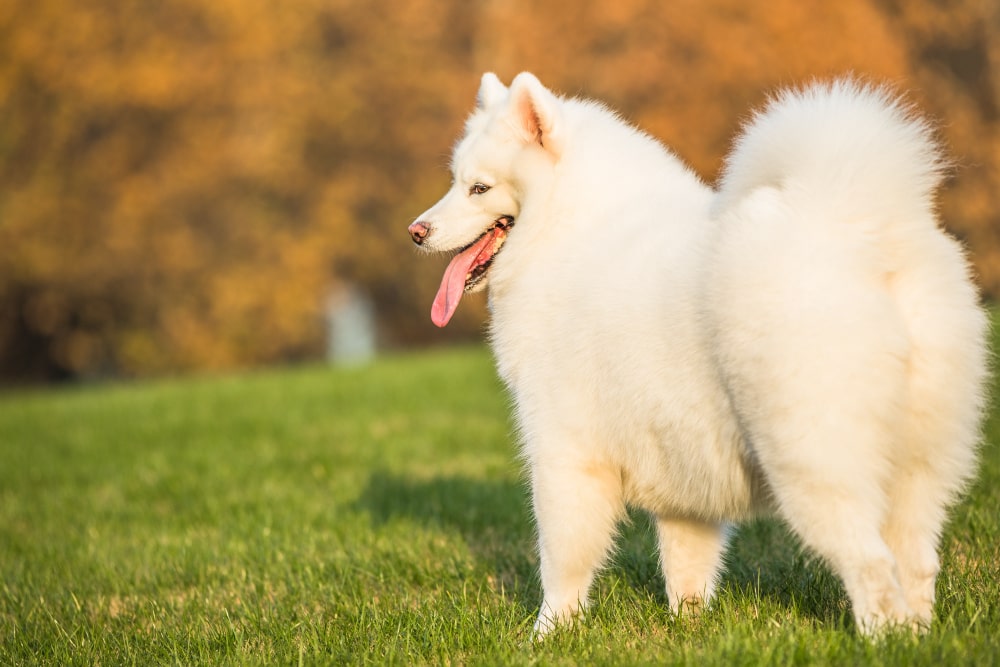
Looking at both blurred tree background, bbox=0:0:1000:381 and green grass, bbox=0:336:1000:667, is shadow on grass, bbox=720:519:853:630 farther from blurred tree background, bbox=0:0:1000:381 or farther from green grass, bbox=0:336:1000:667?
blurred tree background, bbox=0:0:1000:381

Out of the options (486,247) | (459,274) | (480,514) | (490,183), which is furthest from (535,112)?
(480,514)

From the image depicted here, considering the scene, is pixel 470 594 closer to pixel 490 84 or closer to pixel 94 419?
pixel 490 84

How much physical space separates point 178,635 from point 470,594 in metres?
1.11

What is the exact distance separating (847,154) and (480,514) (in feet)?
11.7

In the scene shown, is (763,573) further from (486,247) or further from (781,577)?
(486,247)

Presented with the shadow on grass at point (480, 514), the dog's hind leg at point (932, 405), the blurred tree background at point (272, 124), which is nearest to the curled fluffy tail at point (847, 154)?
the dog's hind leg at point (932, 405)

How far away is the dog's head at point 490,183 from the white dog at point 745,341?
11 millimetres

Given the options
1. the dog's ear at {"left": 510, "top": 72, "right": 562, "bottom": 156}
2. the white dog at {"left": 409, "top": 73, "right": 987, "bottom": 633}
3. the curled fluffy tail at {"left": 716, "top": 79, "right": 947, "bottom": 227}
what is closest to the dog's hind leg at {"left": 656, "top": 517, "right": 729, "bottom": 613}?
the white dog at {"left": 409, "top": 73, "right": 987, "bottom": 633}

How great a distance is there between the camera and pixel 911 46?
14.9 metres

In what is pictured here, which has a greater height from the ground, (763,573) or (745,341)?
(745,341)

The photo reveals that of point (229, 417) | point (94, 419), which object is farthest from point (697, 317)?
point (94, 419)

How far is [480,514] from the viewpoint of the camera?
19.9ft

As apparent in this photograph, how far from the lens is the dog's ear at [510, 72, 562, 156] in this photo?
12.8 ft

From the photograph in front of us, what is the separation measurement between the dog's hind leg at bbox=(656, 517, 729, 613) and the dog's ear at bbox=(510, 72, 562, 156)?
1.38 m
